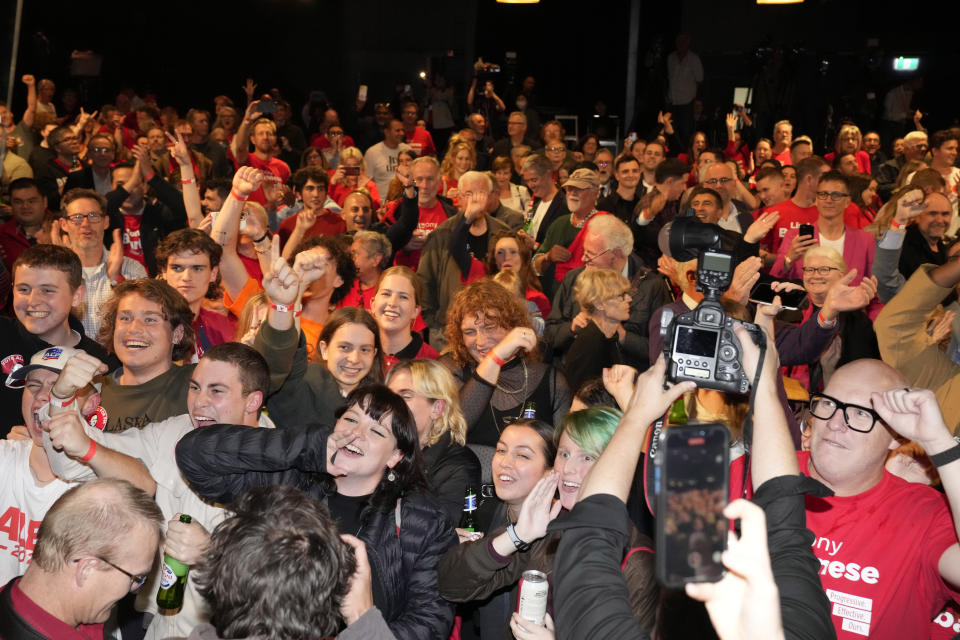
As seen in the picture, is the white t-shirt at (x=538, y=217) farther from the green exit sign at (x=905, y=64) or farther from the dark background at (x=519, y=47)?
the green exit sign at (x=905, y=64)

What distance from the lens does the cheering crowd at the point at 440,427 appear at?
1.71 metres

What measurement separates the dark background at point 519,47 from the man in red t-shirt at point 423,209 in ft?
23.1

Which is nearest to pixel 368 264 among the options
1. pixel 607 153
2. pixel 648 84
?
pixel 607 153

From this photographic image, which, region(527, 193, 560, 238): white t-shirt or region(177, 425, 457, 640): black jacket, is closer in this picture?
region(177, 425, 457, 640): black jacket

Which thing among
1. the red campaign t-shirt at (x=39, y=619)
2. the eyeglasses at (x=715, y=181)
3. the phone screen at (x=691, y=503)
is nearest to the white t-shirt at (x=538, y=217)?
the eyeglasses at (x=715, y=181)

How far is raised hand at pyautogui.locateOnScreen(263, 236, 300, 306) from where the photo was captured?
316 cm

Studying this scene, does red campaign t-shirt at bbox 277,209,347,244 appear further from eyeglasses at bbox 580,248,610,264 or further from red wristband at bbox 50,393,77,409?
red wristband at bbox 50,393,77,409

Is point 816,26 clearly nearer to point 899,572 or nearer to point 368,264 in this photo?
point 368,264

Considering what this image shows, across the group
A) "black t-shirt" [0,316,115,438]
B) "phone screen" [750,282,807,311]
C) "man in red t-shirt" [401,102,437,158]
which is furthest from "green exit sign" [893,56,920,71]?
Result: "black t-shirt" [0,316,115,438]

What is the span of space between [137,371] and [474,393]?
129cm

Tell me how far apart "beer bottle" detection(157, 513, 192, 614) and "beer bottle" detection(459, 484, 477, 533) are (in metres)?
0.89

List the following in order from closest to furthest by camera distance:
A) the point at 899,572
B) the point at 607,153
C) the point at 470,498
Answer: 1. the point at 899,572
2. the point at 470,498
3. the point at 607,153

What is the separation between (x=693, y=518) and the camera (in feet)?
4.19

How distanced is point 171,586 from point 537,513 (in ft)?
3.75
